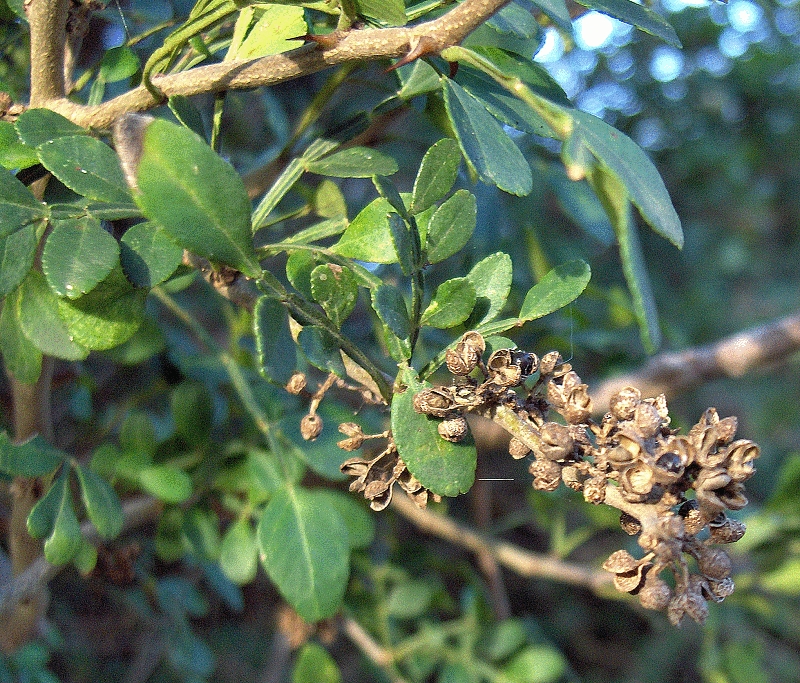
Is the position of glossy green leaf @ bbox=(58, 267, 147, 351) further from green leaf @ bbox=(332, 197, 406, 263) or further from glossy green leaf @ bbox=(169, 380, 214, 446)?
glossy green leaf @ bbox=(169, 380, 214, 446)

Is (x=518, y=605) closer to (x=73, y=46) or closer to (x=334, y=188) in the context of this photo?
(x=334, y=188)

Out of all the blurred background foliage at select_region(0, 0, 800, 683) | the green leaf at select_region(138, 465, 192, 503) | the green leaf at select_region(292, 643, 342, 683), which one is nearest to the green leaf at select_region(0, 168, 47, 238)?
the blurred background foliage at select_region(0, 0, 800, 683)

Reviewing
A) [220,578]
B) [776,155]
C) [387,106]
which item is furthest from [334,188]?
[776,155]

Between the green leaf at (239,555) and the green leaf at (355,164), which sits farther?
the green leaf at (239,555)

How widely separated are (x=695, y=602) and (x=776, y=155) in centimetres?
187

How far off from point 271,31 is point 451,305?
195mm

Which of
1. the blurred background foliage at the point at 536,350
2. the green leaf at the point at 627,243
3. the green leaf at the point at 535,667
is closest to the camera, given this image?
the green leaf at the point at 627,243

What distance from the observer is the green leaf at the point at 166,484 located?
2.27ft

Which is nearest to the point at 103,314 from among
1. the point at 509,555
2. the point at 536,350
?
the point at 536,350

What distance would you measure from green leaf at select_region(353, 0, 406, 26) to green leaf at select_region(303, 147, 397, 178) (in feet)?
0.29

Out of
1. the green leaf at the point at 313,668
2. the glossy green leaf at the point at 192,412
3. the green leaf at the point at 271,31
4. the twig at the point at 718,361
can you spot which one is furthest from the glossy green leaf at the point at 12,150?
the twig at the point at 718,361

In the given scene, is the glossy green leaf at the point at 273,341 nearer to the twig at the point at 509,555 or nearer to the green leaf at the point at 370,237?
the green leaf at the point at 370,237

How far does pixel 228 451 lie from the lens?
789 mm

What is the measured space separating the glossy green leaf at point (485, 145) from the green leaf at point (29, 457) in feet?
1.39
